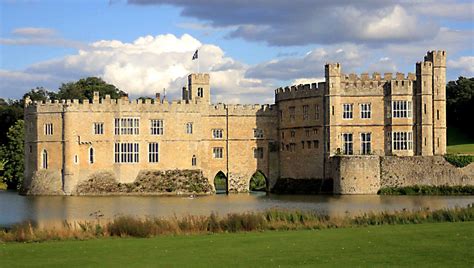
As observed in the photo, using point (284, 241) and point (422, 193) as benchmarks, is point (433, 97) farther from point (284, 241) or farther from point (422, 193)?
point (284, 241)

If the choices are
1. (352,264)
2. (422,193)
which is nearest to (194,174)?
(422,193)

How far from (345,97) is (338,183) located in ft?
22.0

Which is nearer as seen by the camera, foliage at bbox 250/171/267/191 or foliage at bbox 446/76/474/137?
foliage at bbox 250/171/267/191

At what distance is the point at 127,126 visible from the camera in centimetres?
6259

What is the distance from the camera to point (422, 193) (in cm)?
5625

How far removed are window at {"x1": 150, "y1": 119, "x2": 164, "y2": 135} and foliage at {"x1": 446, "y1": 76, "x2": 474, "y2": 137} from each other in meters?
37.9

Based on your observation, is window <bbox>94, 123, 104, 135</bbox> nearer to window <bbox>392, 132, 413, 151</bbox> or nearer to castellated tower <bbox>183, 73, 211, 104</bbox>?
castellated tower <bbox>183, 73, 211, 104</bbox>

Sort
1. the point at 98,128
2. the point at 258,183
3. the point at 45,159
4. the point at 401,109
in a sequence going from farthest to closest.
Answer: the point at 258,183 → the point at 98,128 → the point at 45,159 → the point at 401,109

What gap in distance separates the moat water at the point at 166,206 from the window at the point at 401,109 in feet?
26.8

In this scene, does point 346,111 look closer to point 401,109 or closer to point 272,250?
point 401,109

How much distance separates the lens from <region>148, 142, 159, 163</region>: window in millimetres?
63250

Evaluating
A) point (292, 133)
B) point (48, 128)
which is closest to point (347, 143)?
point (292, 133)

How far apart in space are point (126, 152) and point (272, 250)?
41026mm

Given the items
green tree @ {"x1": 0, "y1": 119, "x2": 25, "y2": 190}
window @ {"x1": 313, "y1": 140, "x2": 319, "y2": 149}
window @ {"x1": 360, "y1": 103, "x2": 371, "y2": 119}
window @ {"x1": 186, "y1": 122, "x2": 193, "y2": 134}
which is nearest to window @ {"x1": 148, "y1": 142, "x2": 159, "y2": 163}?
window @ {"x1": 186, "y1": 122, "x2": 193, "y2": 134}
